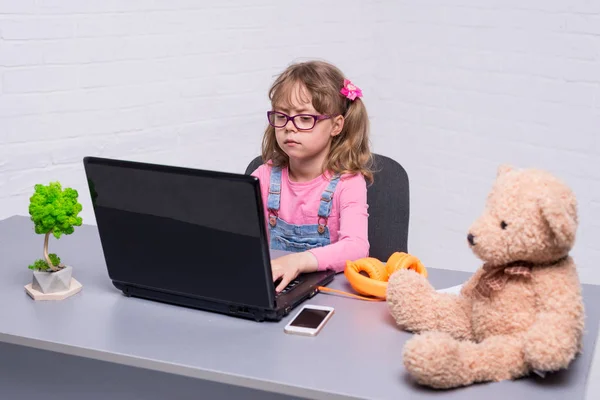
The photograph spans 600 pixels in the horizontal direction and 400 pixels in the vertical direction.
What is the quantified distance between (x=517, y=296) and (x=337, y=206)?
791 mm

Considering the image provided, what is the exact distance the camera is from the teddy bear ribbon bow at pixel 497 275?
4.13 feet

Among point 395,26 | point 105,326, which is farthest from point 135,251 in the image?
point 395,26

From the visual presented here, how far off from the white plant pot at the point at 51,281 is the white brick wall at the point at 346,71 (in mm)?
1118

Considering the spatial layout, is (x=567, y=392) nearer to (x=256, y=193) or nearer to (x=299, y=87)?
(x=256, y=193)

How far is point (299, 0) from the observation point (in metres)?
3.40

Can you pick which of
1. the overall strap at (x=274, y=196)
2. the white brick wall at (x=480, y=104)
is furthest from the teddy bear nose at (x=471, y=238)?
the white brick wall at (x=480, y=104)

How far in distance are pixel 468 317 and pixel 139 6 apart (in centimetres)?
193

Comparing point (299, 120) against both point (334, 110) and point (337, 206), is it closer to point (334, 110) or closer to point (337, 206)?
point (334, 110)

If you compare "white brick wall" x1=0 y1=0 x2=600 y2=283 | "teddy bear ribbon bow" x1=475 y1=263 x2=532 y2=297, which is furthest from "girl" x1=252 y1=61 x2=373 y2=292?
"white brick wall" x1=0 y1=0 x2=600 y2=283

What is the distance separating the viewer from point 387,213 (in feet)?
6.77

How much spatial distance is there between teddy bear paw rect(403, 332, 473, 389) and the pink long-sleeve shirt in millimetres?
611

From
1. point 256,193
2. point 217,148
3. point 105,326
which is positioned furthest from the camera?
point 217,148

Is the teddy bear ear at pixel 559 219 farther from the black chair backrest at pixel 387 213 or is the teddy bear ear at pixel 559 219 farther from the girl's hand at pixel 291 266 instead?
the black chair backrest at pixel 387 213

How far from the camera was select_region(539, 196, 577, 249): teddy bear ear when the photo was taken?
1.18 metres
